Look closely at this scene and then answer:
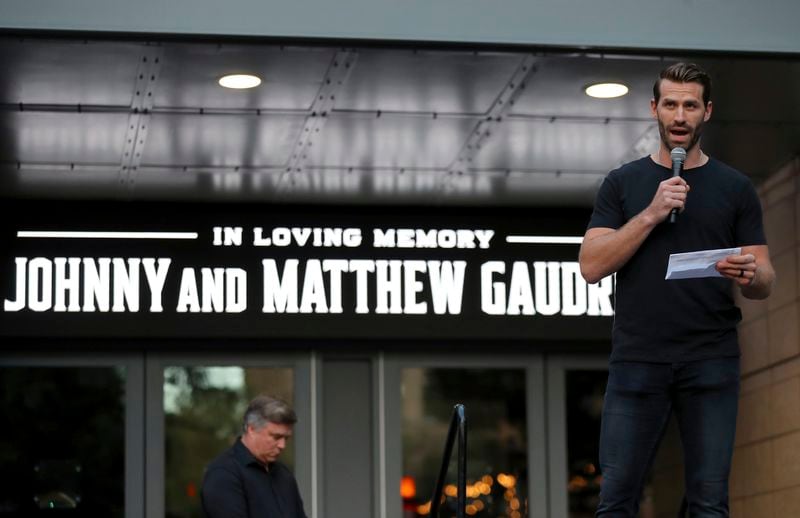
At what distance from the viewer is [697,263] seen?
4.17m

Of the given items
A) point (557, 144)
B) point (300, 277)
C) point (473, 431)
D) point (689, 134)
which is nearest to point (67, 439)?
point (300, 277)

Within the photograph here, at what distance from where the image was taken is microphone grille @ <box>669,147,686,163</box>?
13.9 feet

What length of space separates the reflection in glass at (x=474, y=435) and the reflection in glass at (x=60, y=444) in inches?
78.9

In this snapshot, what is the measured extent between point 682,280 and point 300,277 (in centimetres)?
638

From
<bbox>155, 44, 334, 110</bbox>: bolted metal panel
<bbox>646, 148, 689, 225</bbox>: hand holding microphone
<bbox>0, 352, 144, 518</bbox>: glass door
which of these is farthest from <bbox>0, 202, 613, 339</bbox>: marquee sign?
<bbox>646, 148, 689, 225</bbox>: hand holding microphone

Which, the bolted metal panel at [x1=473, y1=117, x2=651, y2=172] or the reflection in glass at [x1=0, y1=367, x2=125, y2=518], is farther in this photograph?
the reflection in glass at [x1=0, y1=367, x2=125, y2=518]

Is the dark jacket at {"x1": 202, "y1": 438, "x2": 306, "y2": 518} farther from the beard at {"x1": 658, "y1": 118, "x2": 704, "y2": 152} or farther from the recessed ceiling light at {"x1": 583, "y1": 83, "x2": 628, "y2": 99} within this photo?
the beard at {"x1": 658, "y1": 118, "x2": 704, "y2": 152}

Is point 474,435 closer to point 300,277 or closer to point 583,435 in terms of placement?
point 583,435

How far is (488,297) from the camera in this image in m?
10.8

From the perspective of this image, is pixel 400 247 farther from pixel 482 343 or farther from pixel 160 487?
pixel 160 487

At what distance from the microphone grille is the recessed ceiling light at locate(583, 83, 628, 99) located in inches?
161

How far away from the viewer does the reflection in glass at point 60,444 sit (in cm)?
1030

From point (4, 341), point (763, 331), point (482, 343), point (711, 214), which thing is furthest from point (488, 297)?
point (711, 214)

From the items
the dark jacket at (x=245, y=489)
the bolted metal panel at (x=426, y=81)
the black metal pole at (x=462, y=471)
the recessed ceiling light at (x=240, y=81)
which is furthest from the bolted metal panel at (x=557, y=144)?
the black metal pole at (x=462, y=471)
